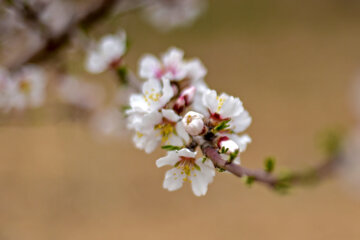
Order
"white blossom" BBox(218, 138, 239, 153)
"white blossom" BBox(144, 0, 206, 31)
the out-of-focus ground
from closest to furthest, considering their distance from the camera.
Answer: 1. "white blossom" BBox(218, 138, 239, 153)
2. "white blossom" BBox(144, 0, 206, 31)
3. the out-of-focus ground

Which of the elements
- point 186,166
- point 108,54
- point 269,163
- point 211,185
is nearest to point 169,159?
point 186,166

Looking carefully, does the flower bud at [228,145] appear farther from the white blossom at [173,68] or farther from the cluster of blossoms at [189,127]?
the white blossom at [173,68]

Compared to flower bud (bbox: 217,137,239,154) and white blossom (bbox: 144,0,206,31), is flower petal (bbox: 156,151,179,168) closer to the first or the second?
flower bud (bbox: 217,137,239,154)

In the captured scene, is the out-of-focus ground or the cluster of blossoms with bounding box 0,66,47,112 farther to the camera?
the out-of-focus ground

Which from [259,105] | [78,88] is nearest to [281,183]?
[78,88]

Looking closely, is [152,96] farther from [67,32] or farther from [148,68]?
[67,32]

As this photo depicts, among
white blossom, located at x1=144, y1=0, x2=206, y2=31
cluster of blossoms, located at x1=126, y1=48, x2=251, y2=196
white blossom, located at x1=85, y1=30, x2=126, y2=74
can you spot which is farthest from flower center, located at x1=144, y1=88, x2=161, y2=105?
white blossom, located at x1=144, y1=0, x2=206, y2=31

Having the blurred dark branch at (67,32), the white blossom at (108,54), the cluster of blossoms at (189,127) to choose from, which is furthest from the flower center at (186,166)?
the blurred dark branch at (67,32)
